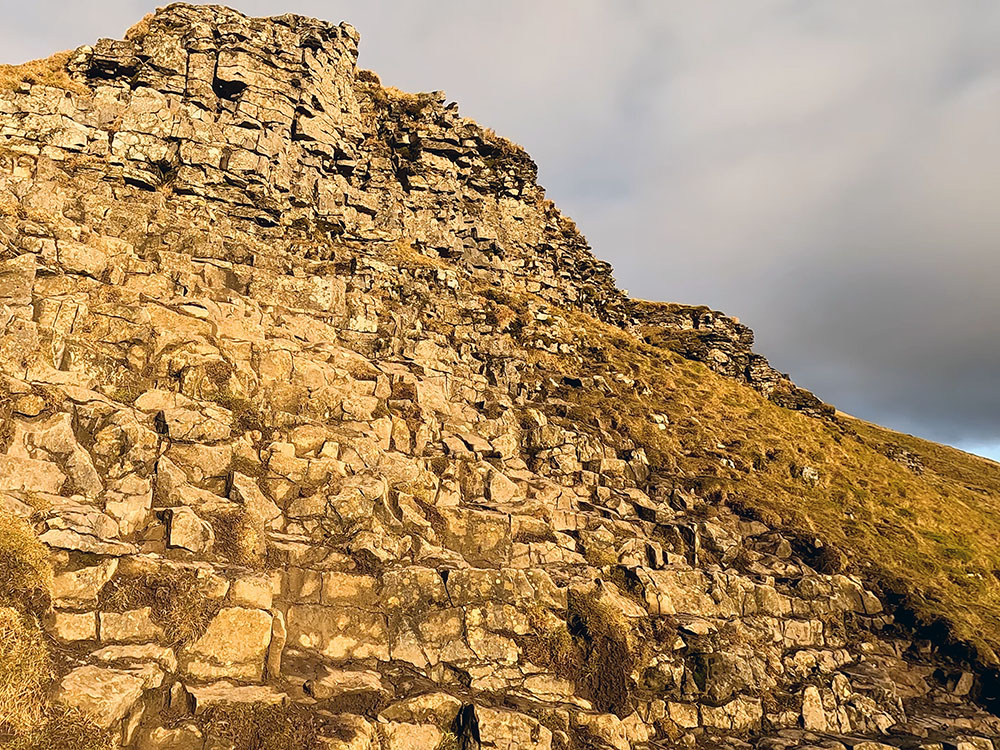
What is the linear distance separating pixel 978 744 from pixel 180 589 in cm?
2802

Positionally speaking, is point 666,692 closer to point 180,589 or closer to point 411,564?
point 411,564

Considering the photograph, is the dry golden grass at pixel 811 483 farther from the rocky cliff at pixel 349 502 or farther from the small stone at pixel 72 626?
the small stone at pixel 72 626


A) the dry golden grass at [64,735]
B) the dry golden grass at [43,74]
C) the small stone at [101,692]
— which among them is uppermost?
the dry golden grass at [43,74]

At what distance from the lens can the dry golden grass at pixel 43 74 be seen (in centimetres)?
3525

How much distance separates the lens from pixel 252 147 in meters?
42.3

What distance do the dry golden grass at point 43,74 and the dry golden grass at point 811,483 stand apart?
3820cm

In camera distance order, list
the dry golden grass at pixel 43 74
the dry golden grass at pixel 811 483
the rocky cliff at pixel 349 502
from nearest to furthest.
Result: the rocky cliff at pixel 349 502 → the dry golden grass at pixel 811 483 → the dry golden grass at pixel 43 74

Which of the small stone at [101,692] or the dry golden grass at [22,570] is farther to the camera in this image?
the dry golden grass at [22,570]

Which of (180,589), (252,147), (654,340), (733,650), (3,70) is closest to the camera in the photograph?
(180,589)

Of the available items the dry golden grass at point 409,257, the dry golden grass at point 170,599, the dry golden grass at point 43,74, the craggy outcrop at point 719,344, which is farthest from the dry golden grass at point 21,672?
the craggy outcrop at point 719,344

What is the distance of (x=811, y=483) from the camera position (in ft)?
123

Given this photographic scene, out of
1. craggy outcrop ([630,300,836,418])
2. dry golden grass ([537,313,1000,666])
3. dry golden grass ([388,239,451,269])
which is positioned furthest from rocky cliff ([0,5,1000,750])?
craggy outcrop ([630,300,836,418])

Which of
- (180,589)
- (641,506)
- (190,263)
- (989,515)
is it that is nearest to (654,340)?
(989,515)

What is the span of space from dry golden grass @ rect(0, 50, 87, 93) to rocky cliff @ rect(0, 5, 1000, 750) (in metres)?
0.29
